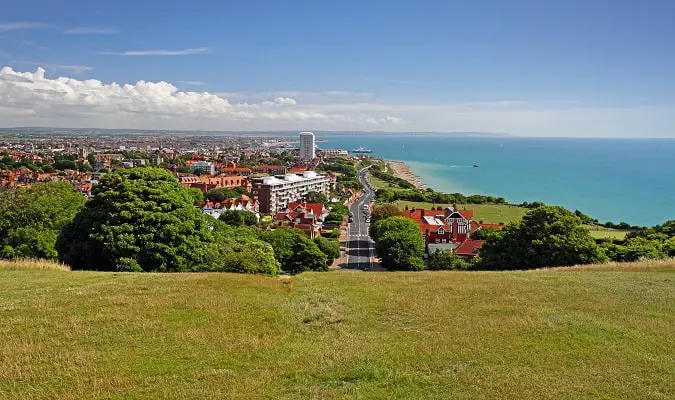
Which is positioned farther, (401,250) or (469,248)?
(469,248)

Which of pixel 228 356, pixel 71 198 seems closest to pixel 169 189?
pixel 71 198

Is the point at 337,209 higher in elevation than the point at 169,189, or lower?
lower

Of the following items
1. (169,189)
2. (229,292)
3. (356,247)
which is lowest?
(356,247)

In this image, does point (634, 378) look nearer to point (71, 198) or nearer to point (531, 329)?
point (531, 329)

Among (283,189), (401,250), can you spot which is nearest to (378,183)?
(283,189)

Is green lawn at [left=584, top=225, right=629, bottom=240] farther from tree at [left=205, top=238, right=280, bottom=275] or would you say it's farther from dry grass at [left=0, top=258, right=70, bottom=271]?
dry grass at [left=0, top=258, right=70, bottom=271]

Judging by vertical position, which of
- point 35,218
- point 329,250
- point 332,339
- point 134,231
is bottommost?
point 329,250

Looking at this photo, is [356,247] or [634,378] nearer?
[634,378]

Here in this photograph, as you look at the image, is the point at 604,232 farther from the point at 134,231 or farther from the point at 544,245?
the point at 134,231
